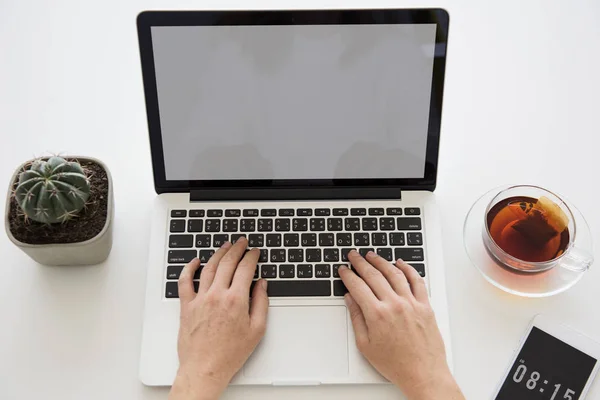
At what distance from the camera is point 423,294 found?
96 centimetres

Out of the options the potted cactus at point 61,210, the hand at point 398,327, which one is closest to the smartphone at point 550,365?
the hand at point 398,327

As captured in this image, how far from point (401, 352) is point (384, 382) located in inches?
1.9

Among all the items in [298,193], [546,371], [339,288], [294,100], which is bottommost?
[546,371]

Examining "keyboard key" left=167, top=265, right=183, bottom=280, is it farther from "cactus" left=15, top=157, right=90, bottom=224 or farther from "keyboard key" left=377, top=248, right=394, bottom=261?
"keyboard key" left=377, top=248, right=394, bottom=261

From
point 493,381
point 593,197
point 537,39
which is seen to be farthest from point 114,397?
point 537,39

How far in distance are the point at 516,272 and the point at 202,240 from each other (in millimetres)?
459

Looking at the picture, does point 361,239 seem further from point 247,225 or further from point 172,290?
point 172,290

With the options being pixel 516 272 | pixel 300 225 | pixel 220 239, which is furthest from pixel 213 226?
pixel 516 272

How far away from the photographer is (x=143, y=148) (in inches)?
44.4

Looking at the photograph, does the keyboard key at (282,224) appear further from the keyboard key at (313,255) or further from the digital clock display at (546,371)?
the digital clock display at (546,371)

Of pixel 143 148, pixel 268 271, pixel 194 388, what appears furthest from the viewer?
pixel 143 148

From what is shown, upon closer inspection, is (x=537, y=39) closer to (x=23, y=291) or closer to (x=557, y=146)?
(x=557, y=146)

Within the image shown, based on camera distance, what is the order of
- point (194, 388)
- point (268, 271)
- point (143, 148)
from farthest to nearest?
point (143, 148)
point (268, 271)
point (194, 388)

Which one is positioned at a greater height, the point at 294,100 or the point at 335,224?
the point at 294,100
